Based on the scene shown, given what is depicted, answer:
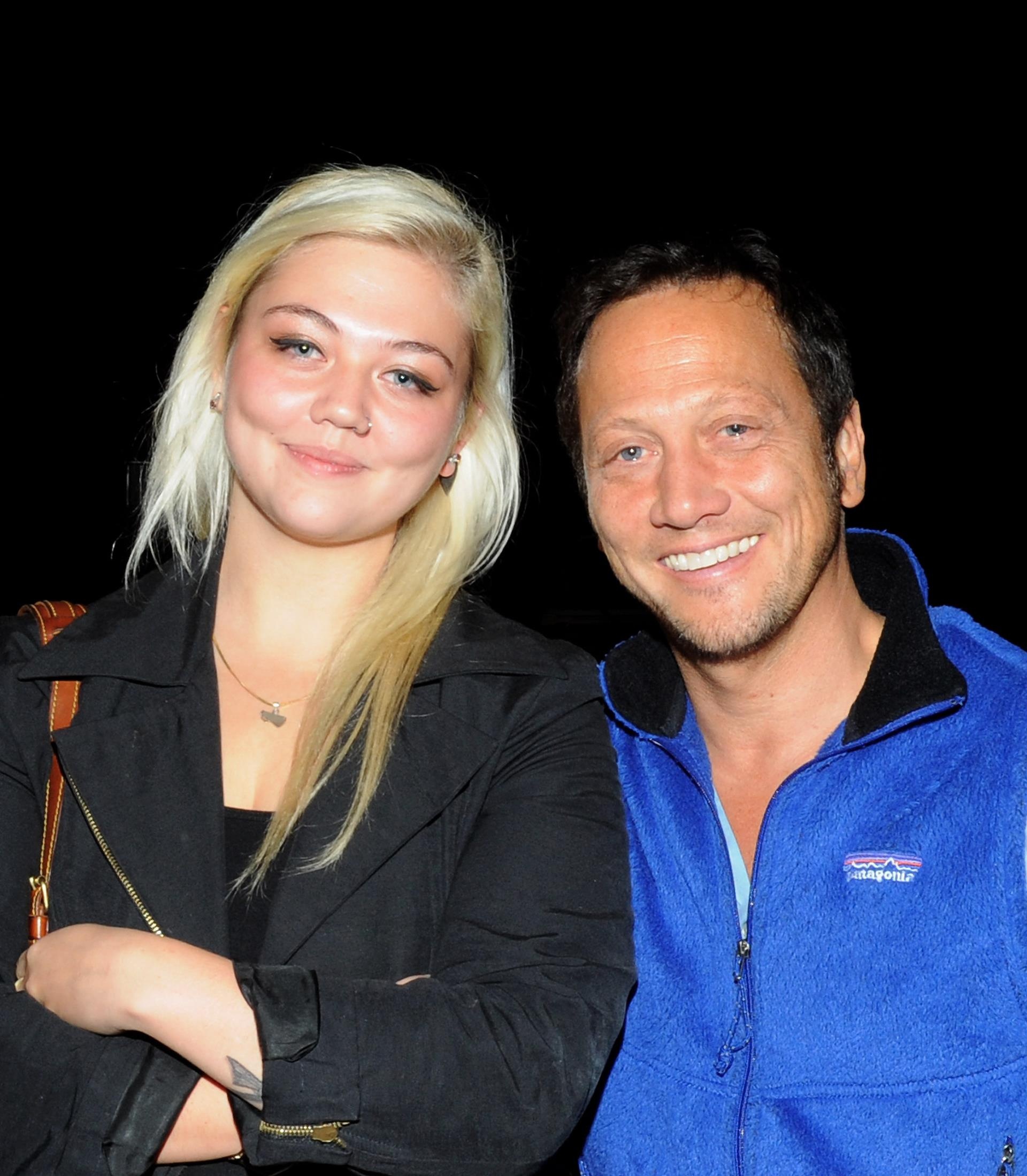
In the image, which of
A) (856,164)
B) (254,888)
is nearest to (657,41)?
(856,164)

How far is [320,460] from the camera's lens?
5.85ft

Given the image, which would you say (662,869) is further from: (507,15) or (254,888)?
(507,15)

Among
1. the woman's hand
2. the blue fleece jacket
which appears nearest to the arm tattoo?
the woman's hand

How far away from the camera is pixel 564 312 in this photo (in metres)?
2.27

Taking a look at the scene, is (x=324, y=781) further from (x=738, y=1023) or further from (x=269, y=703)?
(x=738, y=1023)

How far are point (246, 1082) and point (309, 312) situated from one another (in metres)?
1.04

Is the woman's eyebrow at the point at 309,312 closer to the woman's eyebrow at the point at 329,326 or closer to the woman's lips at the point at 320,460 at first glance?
the woman's eyebrow at the point at 329,326

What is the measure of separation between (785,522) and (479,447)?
0.51 m

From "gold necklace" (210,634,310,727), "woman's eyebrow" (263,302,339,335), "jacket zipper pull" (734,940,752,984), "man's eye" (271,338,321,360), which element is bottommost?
"jacket zipper pull" (734,940,752,984)

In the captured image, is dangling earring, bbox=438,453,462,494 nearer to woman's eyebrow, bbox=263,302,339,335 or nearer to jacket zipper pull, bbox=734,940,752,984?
woman's eyebrow, bbox=263,302,339,335

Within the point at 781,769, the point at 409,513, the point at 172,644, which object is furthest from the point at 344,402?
the point at 781,769

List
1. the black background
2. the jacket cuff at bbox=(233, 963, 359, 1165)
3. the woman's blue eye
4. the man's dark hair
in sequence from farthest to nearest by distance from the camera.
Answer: the black background
the man's dark hair
the woman's blue eye
the jacket cuff at bbox=(233, 963, 359, 1165)

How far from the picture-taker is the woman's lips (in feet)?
5.83

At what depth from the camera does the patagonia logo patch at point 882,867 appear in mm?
1697
